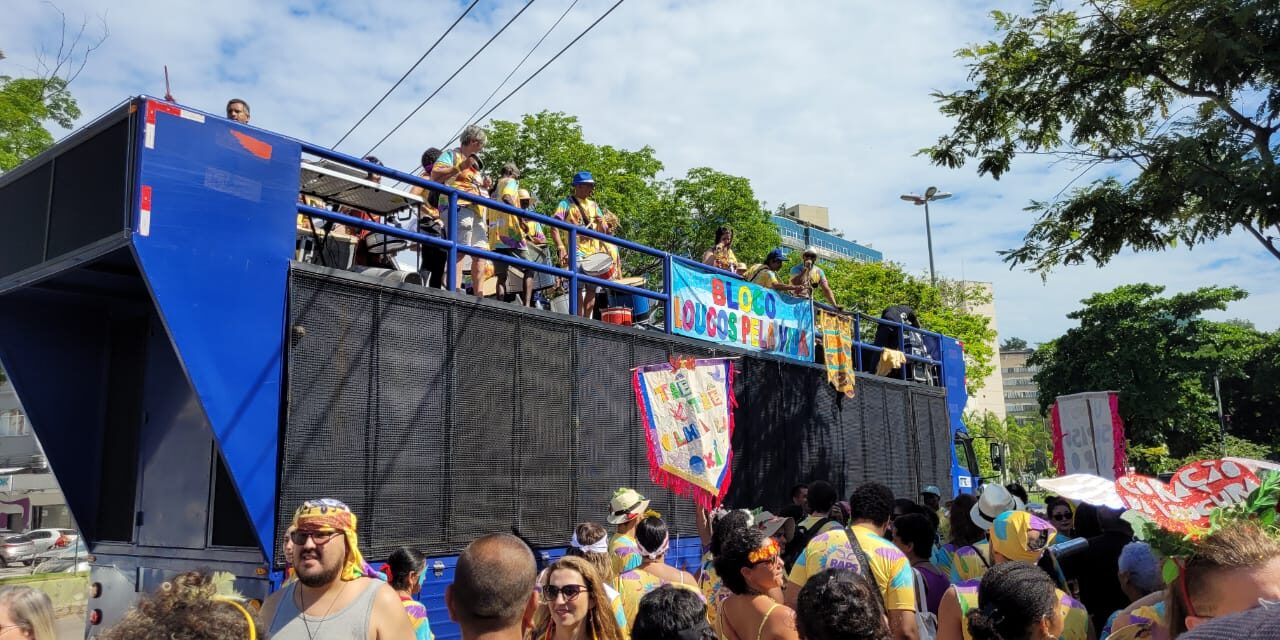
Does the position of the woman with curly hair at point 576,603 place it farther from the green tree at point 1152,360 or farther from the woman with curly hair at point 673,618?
the green tree at point 1152,360

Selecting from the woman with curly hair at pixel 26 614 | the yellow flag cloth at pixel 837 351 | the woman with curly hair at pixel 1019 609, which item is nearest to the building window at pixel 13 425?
the yellow flag cloth at pixel 837 351

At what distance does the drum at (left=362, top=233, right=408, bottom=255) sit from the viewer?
24.0ft

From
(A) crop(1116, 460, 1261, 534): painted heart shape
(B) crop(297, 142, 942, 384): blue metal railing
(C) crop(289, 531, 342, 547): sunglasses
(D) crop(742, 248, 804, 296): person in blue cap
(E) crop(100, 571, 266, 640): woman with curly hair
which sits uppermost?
(D) crop(742, 248, 804, 296): person in blue cap

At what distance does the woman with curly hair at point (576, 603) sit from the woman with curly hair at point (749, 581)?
0.49 m

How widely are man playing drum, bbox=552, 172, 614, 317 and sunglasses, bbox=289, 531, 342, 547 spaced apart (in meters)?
5.38

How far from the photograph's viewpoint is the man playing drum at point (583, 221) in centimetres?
895

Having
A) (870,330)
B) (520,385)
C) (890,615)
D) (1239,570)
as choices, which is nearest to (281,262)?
(520,385)

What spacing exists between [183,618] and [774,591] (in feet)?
7.74

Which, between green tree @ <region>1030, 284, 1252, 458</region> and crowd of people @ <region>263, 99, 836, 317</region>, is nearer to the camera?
crowd of people @ <region>263, 99, 836, 317</region>

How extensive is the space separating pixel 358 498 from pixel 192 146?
8.01 feet

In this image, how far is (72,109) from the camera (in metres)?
18.0

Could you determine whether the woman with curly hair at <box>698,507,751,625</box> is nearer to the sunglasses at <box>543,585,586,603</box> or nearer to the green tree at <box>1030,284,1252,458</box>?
the sunglasses at <box>543,585,586,603</box>

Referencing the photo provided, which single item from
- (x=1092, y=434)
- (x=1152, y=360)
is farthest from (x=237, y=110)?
(x=1152, y=360)

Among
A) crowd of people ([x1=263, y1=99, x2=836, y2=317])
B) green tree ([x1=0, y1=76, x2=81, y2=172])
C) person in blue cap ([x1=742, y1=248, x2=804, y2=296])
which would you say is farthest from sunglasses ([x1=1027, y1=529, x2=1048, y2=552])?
green tree ([x1=0, y1=76, x2=81, y2=172])
